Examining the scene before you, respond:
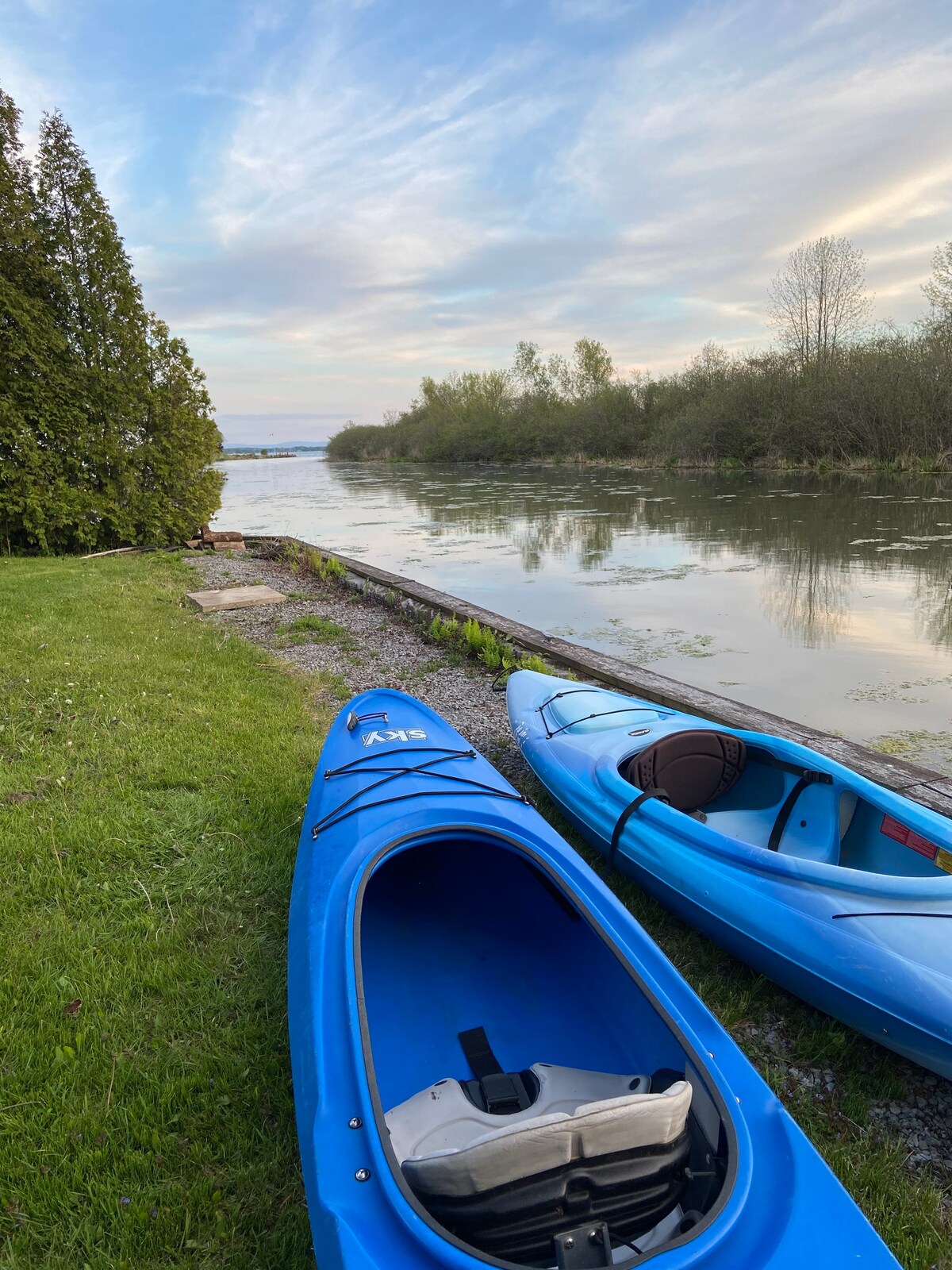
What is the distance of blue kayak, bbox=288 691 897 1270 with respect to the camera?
1.21m

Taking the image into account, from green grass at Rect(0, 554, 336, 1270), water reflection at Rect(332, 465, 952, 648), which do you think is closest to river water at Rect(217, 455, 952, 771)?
water reflection at Rect(332, 465, 952, 648)

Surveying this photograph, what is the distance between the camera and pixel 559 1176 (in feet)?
4.17

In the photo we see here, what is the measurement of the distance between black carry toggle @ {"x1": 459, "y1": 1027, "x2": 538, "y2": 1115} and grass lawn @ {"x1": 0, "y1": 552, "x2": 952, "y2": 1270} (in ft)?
1.61

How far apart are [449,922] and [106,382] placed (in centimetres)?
1026

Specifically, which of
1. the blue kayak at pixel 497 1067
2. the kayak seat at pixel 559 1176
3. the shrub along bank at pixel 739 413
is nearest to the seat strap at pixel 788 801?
the blue kayak at pixel 497 1067

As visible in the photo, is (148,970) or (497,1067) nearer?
(497,1067)

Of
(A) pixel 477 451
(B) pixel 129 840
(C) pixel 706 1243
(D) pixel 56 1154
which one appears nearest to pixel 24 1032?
(D) pixel 56 1154

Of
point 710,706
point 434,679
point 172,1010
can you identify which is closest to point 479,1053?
point 172,1010

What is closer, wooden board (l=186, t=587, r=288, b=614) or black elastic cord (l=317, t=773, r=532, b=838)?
black elastic cord (l=317, t=773, r=532, b=838)

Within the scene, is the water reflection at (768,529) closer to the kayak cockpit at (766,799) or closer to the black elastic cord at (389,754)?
the kayak cockpit at (766,799)

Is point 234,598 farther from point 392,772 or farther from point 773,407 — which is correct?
point 773,407

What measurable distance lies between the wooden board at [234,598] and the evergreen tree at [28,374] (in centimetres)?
340

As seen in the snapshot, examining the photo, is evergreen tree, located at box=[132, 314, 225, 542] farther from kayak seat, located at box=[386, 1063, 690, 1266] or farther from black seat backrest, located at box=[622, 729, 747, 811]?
kayak seat, located at box=[386, 1063, 690, 1266]

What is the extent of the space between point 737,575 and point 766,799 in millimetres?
6667
